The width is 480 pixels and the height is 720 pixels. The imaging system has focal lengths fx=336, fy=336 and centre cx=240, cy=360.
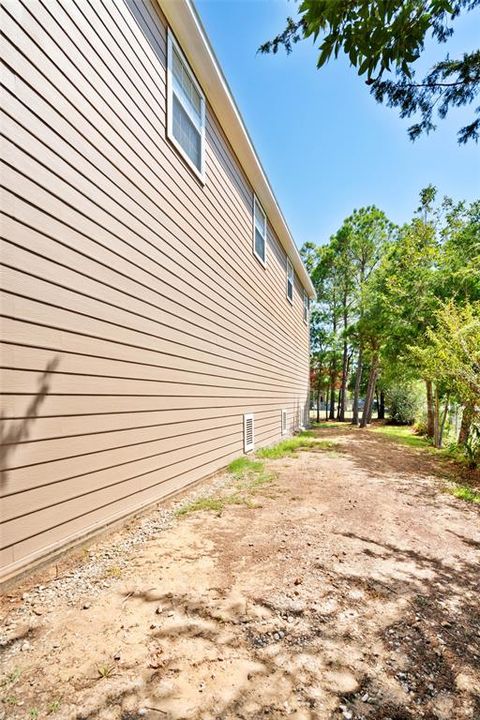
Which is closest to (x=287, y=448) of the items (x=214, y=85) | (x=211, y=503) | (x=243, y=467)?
(x=243, y=467)

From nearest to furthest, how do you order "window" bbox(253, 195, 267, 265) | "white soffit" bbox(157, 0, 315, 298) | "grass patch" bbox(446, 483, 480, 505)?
"white soffit" bbox(157, 0, 315, 298), "grass patch" bbox(446, 483, 480, 505), "window" bbox(253, 195, 267, 265)

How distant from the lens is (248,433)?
22.9 feet

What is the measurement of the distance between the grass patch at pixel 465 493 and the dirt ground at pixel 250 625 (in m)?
1.60

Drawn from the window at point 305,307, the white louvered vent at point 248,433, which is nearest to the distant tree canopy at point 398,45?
the white louvered vent at point 248,433

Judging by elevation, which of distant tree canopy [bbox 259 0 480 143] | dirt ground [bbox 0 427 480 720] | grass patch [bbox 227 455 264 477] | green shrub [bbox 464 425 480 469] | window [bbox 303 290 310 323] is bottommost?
grass patch [bbox 227 455 264 477]

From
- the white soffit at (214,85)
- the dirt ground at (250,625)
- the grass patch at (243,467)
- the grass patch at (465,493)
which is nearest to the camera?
the dirt ground at (250,625)

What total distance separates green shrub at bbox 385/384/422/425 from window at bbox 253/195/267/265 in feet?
46.2

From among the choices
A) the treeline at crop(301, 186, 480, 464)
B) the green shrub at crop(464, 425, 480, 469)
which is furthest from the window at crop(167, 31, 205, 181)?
the green shrub at crop(464, 425, 480, 469)

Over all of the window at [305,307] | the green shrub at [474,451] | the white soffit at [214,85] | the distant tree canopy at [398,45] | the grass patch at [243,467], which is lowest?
the grass patch at [243,467]

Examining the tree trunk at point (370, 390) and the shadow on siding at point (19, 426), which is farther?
the tree trunk at point (370, 390)

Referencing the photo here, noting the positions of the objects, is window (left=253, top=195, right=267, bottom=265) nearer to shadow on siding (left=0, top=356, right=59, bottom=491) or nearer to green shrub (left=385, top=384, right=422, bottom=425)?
shadow on siding (left=0, top=356, right=59, bottom=491)

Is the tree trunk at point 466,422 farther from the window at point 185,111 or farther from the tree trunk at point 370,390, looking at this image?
the tree trunk at point 370,390

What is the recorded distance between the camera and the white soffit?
382cm

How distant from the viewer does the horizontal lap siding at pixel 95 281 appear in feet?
7.05
